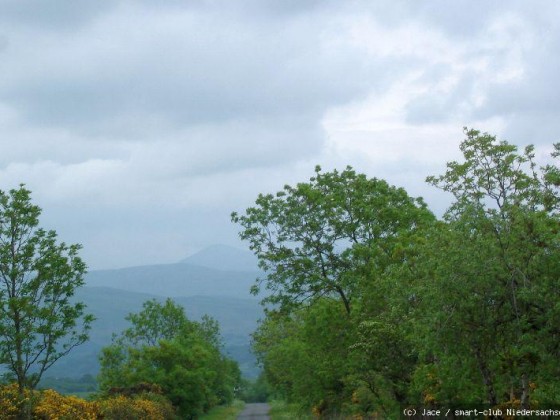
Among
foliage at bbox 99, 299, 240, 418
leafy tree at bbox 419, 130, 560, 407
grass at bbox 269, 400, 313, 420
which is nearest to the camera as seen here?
leafy tree at bbox 419, 130, 560, 407

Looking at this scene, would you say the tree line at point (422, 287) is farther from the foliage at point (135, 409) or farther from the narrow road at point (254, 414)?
the narrow road at point (254, 414)

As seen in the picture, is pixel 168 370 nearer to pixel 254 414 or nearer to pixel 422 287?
pixel 254 414

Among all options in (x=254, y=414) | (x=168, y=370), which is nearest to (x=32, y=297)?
(x=168, y=370)

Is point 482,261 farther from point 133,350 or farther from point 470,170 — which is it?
point 133,350

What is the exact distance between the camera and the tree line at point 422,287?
1491 centimetres

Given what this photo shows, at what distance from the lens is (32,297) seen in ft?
87.8

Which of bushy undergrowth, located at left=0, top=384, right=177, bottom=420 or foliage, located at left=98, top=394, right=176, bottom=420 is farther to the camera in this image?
foliage, located at left=98, top=394, right=176, bottom=420

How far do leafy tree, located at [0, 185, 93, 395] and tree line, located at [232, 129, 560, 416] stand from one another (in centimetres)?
1019

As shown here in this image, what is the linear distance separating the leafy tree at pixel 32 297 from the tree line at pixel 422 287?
33.4ft

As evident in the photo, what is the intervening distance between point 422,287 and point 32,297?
53.0 feet

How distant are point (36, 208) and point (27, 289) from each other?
10.1ft

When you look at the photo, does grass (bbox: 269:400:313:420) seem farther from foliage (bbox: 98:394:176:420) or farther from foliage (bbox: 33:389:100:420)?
foliage (bbox: 33:389:100:420)

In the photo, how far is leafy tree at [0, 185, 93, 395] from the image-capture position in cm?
2616

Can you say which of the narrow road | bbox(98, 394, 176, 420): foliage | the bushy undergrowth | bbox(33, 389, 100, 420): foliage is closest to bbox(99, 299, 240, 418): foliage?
bbox(98, 394, 176, 420): foliage
